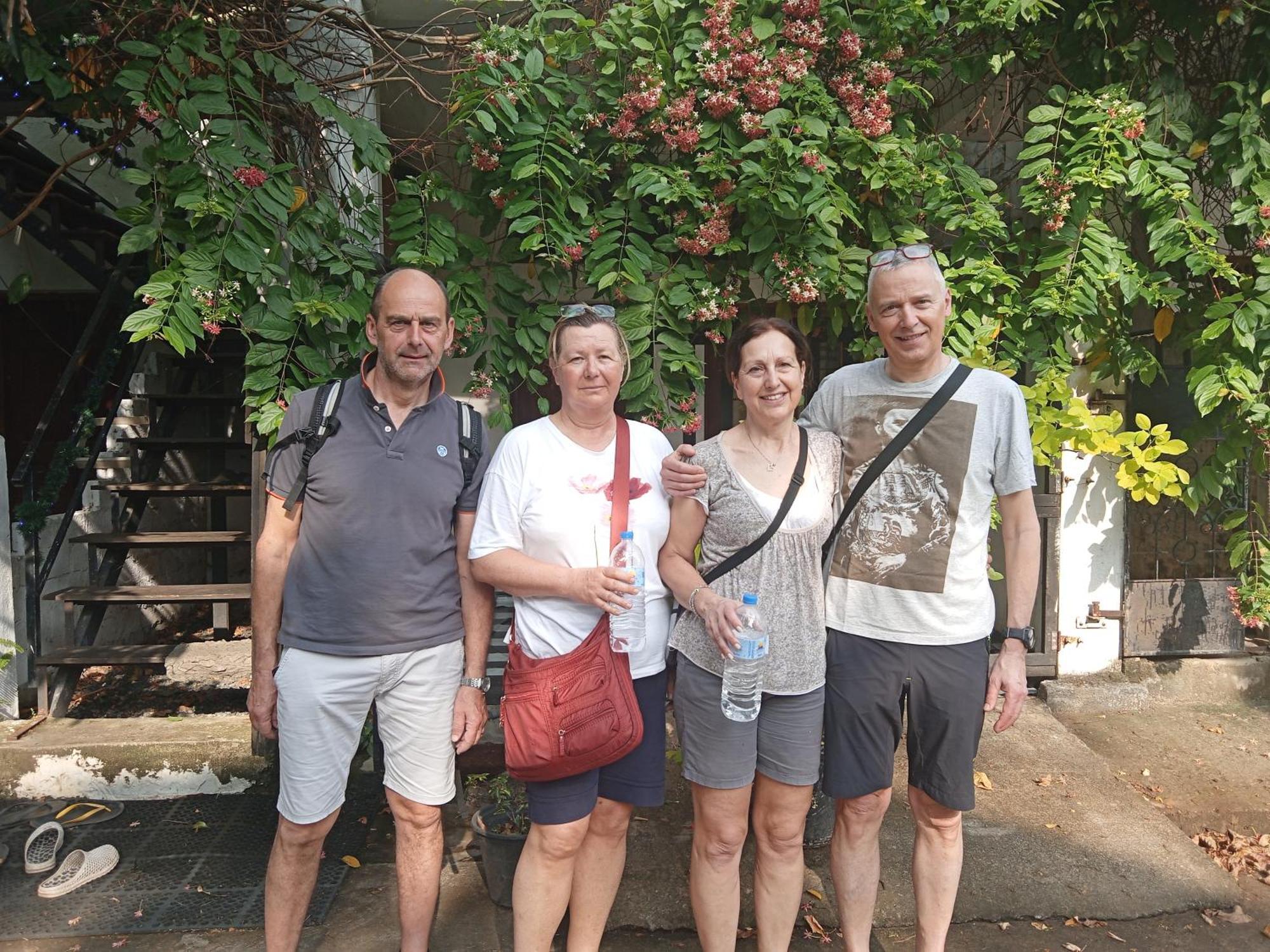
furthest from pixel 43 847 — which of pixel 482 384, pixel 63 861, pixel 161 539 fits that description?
pixel 482 384

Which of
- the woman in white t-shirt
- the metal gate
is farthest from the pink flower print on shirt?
the metal gate

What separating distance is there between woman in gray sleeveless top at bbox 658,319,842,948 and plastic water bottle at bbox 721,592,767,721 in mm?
30

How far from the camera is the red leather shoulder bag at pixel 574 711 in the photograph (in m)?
2.23

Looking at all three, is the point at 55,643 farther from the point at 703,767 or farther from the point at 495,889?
the point at 703,767

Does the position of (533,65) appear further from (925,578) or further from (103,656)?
(103,656)

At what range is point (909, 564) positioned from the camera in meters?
2.43

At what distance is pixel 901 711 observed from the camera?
8.18 feet

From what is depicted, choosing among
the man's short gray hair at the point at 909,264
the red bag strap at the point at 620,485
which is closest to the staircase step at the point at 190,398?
the red bag strap at the point at 620,485

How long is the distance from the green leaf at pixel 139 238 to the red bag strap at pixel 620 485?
1987mm

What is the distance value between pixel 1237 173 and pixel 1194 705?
337 cm

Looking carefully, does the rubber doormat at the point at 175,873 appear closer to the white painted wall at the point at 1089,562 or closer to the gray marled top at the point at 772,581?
the gray marled top at the point at 772,581

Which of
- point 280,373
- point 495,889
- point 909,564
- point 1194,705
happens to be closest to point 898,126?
point 909,564

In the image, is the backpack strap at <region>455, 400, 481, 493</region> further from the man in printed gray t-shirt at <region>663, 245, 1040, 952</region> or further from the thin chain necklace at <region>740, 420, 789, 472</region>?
the thin chain necklace at <region>740, 420, 789, 472</region>

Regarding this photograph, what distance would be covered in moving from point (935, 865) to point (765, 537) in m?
1.17
